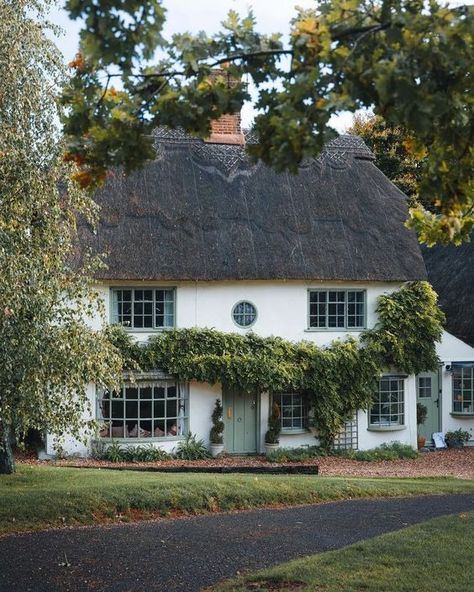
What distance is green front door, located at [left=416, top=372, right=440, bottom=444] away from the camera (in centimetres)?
2710

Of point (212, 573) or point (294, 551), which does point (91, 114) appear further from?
point (294, 551)

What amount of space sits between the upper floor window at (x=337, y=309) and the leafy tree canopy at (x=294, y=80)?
1624 cm

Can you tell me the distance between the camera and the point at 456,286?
103 ft

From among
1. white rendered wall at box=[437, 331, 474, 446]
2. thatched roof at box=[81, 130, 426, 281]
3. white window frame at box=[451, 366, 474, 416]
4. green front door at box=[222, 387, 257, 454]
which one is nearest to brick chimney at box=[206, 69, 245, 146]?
thatched roof at box=[81, 130, 426, 281]

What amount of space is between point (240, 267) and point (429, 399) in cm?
754

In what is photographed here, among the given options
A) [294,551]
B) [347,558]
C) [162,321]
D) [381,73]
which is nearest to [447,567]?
[347,558]

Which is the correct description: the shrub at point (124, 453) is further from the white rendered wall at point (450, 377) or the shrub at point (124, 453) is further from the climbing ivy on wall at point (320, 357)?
the white rendered wall at point (450, 377)

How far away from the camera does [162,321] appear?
23312 millimetres

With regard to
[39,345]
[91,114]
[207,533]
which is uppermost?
[91,114]

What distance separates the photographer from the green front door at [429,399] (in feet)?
88.9

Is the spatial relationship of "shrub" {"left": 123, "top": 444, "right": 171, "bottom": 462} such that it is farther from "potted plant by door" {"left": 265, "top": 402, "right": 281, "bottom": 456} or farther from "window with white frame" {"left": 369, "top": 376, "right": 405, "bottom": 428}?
"window with white frame" {"left": 369, "top": 376, "right": 405, "bottom": 428}

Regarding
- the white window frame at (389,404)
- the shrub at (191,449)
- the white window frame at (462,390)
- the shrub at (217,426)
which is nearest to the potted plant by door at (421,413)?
the white window frame at (462,390)

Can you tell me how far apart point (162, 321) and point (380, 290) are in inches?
227

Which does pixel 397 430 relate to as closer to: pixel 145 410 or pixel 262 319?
pixel 262 319
